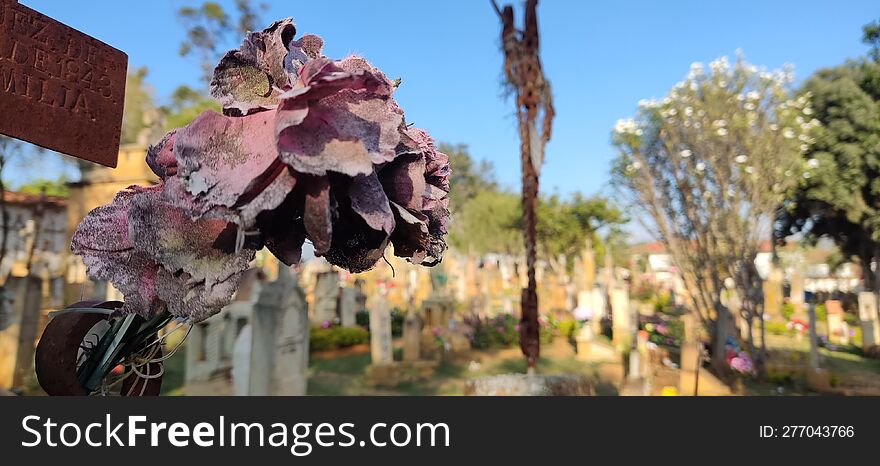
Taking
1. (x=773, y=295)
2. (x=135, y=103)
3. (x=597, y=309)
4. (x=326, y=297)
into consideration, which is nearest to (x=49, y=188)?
(x=135, y=103)

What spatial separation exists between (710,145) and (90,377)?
12235 millimetres

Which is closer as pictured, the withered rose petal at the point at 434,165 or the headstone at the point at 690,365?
the withered rose petal at the point at 434,165

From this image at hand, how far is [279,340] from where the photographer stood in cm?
627

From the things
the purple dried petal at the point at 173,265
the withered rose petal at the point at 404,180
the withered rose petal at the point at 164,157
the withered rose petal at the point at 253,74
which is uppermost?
the withered rose petal at the point at 253,74

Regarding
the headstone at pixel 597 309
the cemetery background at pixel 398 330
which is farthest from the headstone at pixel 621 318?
the headstone at pixel 597 309

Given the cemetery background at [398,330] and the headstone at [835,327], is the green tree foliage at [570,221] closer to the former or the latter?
the cemetery background at [398,330]

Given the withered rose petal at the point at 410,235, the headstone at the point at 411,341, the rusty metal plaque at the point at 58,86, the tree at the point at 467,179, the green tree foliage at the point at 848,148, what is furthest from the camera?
the tree at the point at 467,179

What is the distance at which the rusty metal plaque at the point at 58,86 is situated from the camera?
0.80 metres

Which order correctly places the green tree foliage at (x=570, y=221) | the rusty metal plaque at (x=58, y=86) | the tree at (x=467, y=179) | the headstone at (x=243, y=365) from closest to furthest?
the rusty metal plaque at (x=58, y=86) → the headstone at (x=243, y=365) → the green tree foliage at (x=570, y=221) → the tree at (x=467, y=179)

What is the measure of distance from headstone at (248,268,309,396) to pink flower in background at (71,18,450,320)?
5.69 metres

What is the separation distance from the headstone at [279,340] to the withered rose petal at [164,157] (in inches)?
223

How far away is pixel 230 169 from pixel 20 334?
770cm

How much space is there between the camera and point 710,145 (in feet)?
36.3

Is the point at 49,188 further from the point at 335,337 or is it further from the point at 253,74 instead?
the point at 253,74
